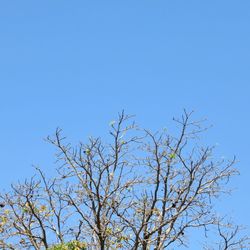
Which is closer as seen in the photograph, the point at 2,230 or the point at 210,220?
the point at 210,220

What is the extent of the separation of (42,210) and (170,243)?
440 centimetres

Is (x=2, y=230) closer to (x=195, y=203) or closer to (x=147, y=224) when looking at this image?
(x=147, y=224)

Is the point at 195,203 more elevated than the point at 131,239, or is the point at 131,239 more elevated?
the point at 195,203

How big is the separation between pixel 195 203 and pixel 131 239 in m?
2.23

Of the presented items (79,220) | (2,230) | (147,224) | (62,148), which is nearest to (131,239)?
(147,224)

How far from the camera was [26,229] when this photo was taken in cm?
1873

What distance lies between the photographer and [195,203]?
57.1 feet

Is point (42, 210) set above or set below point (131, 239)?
above

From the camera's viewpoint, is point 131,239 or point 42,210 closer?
point 131,239

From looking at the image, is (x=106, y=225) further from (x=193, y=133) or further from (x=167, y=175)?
(x=193, y=133)

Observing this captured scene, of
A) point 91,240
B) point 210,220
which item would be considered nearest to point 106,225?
point 91,240

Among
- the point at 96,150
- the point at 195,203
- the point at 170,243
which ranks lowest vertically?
the point at 170,243

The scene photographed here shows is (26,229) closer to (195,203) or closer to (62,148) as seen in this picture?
(62,148)

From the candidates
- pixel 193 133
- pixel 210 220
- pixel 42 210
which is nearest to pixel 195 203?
pixel 210 220
